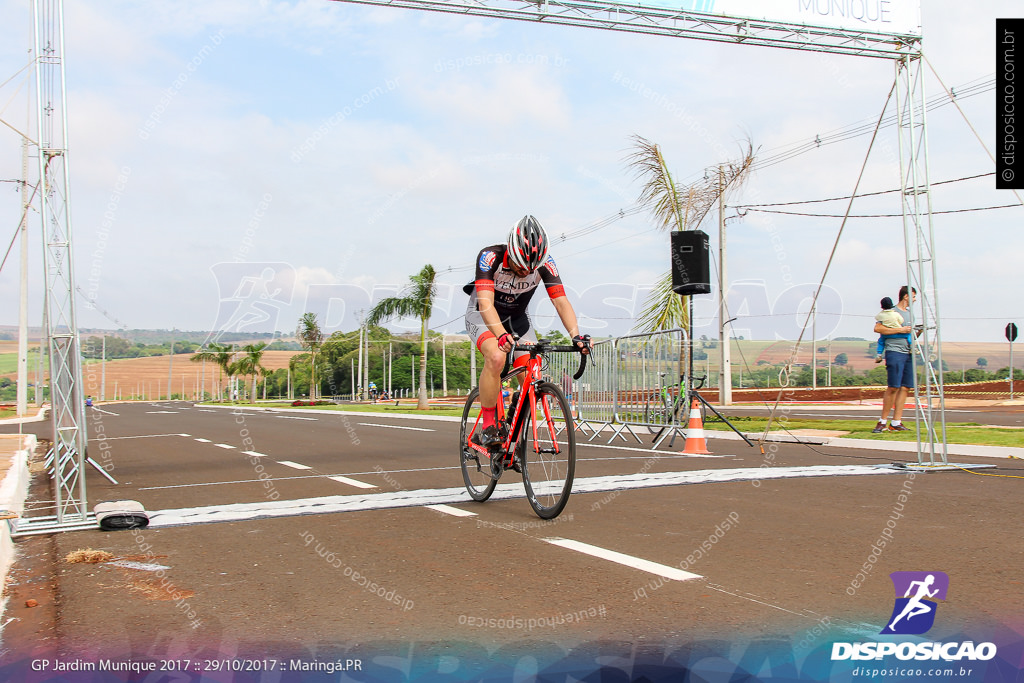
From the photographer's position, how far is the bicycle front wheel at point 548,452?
18.4ft

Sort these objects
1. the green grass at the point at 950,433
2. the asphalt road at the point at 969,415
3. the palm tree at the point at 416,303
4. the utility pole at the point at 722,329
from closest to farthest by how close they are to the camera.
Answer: the green grass at the point at 950,433 < the asphalt road at the point at 969,415 < the utility pole at the point at 722,329 < the palm tree at the point at 416,303

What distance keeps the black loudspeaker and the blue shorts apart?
3.07 m

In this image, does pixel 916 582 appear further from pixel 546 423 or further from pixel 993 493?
pixel 993 493

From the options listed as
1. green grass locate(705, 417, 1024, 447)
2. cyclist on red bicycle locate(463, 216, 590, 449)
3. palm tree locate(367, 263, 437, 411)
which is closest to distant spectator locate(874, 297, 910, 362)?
green grass locate(705, 417, 1024, 447)

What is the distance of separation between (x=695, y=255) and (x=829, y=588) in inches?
422

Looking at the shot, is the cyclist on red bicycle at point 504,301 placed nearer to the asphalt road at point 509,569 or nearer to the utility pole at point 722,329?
the asphalt road at point 509,569

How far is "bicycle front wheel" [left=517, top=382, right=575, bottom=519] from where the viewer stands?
5621 millimetres

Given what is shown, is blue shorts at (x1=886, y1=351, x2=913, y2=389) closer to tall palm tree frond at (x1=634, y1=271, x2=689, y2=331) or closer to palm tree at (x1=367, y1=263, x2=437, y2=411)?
tall palm tree frond at (x1=634, y1=271, x2=689, y2=331)

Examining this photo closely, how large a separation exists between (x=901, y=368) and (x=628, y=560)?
9542 mm

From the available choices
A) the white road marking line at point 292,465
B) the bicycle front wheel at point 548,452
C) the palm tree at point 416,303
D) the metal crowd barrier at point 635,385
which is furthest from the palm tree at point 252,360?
the bicycle front wheel at point 548,452

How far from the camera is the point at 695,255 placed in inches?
561

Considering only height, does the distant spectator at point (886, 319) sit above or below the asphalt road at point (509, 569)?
above

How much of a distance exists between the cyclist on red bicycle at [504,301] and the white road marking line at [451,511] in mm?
533

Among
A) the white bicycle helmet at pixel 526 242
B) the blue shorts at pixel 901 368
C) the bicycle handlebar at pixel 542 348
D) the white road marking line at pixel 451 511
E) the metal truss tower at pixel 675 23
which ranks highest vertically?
the metal truss tower at pixel 675 23
